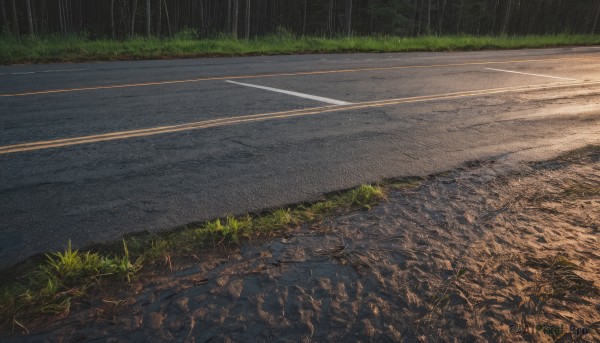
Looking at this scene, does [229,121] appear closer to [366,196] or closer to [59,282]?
[366,196]

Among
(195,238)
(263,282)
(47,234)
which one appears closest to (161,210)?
(195,238)

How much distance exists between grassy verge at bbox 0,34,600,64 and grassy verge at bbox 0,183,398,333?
1113 cm

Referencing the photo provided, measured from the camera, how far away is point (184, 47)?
1414 centimetres

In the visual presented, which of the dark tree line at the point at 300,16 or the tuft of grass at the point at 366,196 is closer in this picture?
the tuft of grass at the point at 366,196

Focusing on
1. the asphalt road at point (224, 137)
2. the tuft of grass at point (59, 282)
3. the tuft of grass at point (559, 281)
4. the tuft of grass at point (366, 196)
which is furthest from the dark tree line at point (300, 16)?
the tuft of grass at point (59, 282)

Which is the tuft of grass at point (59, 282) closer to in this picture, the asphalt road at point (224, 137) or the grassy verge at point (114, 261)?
the grassy verge at point (114, 261)

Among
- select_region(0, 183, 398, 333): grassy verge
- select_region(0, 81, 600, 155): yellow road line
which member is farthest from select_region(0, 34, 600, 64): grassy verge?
select_region(0, 183, 398, 333): grassy verge

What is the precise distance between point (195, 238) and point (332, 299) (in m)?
1.03

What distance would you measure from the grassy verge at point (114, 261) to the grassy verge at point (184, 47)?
11134mm

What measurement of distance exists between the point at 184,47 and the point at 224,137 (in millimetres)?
10859

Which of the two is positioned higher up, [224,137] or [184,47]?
[184,47]

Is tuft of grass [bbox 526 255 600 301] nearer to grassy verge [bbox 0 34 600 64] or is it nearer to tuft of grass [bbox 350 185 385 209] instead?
tuft of grass [bbox 350 185 385 209]

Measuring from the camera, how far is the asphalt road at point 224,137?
3.01 meters

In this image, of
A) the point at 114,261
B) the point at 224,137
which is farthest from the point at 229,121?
the point at 114,261
